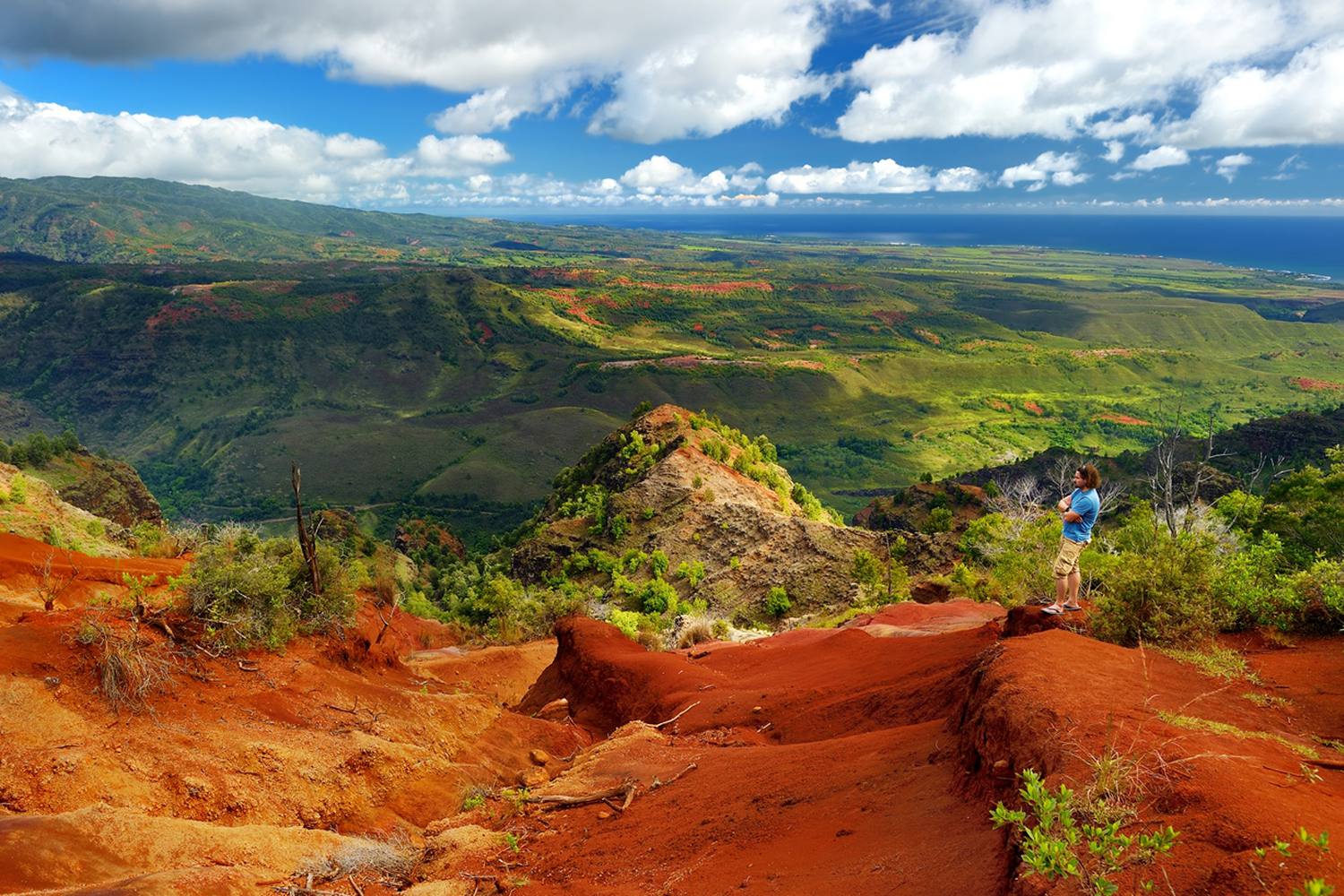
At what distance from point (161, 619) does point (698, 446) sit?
31830 millimetres

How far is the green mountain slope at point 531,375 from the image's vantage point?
104125mm

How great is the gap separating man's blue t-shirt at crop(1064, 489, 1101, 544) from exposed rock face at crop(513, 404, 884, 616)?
62.0ft

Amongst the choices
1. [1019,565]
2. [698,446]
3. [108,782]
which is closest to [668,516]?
[698,446]

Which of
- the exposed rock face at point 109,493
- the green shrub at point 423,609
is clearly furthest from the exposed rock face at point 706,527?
the exposed rock face at point 109,493

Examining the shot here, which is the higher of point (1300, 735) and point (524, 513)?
point (1300, 735)

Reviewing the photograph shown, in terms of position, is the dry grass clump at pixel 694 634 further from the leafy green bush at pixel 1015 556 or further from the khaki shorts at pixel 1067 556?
the khaki shorts at pixel 1067 556

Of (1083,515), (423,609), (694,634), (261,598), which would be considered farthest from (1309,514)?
(423,609)

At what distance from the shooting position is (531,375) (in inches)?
5600

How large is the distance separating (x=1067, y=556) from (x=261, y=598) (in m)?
13.0

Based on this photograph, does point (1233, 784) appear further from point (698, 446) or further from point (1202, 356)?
point (1202, 356)

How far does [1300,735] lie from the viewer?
22.0ft

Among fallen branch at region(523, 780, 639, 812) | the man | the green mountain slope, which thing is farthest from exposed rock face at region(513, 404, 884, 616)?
the green mountain slope

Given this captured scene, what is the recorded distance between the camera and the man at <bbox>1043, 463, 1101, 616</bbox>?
33.2ft

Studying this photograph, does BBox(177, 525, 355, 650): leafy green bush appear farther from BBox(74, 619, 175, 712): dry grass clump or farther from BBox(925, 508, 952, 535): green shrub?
BBox(925, 508, 952, 535): green shrub
